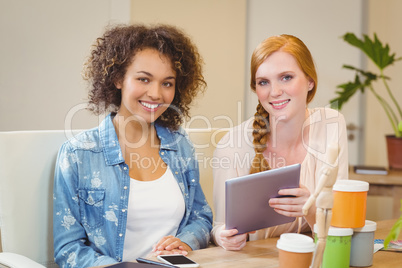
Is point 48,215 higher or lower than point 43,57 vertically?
lower

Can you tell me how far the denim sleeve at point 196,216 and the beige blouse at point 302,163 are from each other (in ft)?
0.17

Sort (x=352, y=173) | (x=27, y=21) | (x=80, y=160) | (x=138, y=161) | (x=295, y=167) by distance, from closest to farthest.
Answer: (x=295, y=167), (x=80, y=160), (x=138, y=161), (x=27, y=21), (x=352, y=173)

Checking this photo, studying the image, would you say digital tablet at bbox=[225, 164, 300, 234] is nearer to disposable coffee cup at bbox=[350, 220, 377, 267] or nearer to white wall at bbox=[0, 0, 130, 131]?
disposable coffee cup at bbox=[350, 220, 377, 267]

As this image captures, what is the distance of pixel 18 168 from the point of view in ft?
5.25

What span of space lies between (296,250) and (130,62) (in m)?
0.91

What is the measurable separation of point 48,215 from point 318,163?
0.93 m

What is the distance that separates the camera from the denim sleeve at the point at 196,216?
173 centimetres

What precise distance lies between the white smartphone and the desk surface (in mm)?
31

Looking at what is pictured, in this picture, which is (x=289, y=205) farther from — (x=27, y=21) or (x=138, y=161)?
(x=27, y=21)

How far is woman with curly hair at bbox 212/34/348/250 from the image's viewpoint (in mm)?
1729

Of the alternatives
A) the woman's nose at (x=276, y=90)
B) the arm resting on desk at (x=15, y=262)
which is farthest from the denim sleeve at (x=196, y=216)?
the arm resting on desk at (x=15, y=262)

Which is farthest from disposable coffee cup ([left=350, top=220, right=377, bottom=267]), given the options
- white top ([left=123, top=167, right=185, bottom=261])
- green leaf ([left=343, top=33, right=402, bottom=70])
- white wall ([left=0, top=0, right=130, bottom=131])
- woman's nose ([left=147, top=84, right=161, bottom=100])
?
green leaf ([left=343, top=33, right=402, bottom=70])

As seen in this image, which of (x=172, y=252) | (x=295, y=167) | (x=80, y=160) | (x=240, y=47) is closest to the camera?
(x=295, y=167)

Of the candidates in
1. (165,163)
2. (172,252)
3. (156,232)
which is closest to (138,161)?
(165,163)
